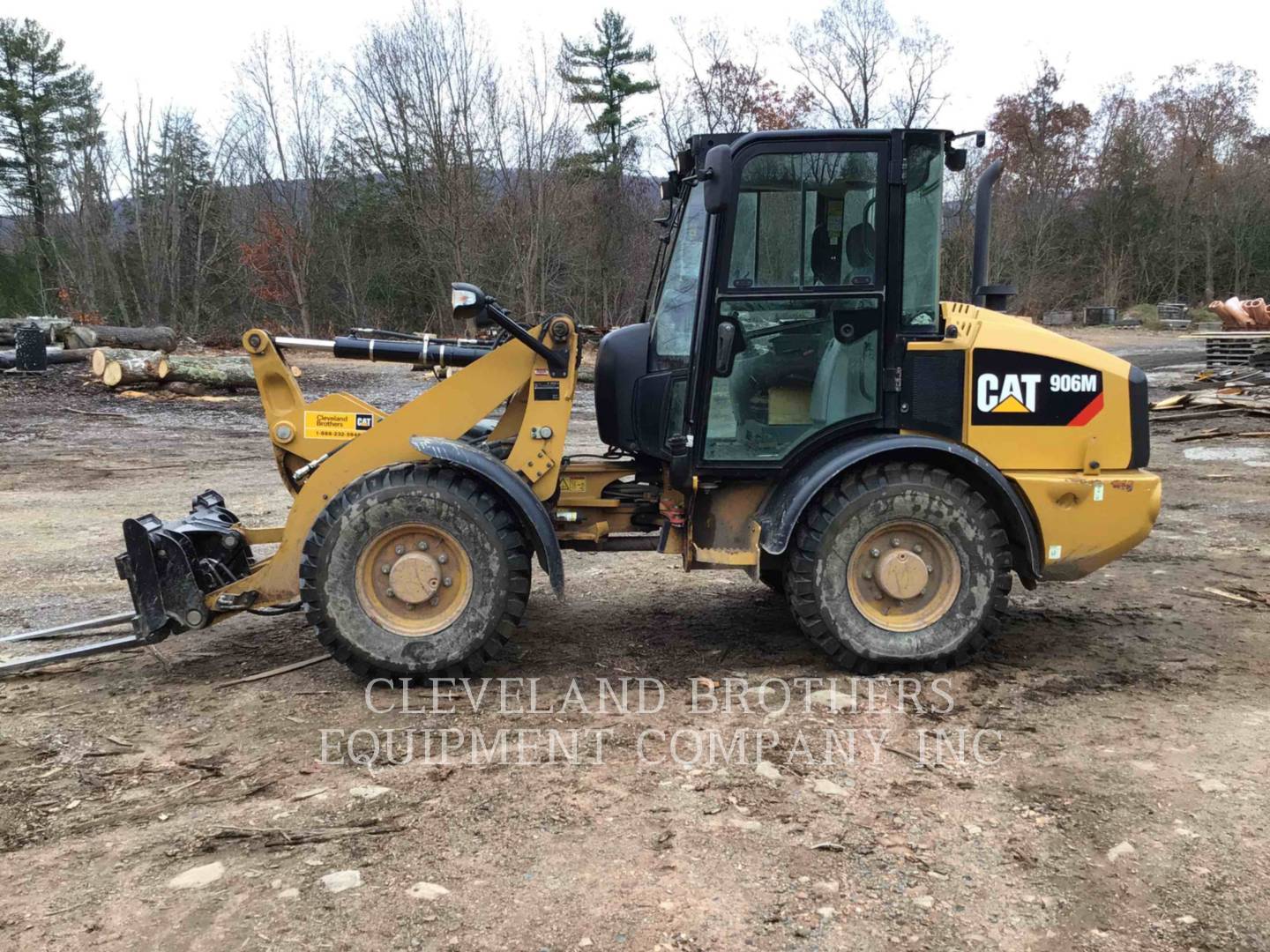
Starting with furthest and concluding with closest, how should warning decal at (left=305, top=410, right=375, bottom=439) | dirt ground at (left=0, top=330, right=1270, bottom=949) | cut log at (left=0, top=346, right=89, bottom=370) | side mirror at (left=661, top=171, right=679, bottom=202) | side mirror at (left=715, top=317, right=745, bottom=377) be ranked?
1. cut log at (left=0, top=346, right=89, bottom=370)
2. side mirror at (left=661, top=171, right=679, bottom=202)
3. warning decal at (left=305, top=410, right=375, bottom=439)
4. side mirror at (left=715, top=317, right=745, bottom=377)
5. dirt ground at (left=0, top=330, right=1270, bottom=949)

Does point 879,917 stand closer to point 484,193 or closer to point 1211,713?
point 1211,713

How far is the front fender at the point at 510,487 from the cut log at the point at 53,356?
15.2 m

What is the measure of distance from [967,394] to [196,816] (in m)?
3.53

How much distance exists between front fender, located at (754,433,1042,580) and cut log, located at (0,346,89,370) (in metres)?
16.1

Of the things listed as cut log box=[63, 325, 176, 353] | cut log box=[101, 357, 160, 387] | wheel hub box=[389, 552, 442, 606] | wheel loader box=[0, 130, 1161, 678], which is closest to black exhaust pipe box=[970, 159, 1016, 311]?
wheel loader box=[0, 130, 1161, 678]

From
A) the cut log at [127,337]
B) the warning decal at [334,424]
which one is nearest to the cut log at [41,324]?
the cut log at [127,337]

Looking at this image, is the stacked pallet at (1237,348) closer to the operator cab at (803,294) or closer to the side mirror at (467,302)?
the operator cab at (803,294)

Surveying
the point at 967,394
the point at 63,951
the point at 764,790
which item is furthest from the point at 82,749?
the point at 967,394

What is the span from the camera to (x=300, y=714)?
3.91m

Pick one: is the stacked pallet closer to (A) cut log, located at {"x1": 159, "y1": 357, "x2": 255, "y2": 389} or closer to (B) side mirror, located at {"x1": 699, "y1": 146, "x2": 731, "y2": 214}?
(B) side mirror, located at {"x1": 699, "y1": 146, "x2": 731, "y2": 214}

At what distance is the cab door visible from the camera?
410cm

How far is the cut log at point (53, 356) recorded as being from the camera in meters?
16.0

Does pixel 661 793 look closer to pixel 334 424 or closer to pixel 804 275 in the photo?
pixel 804 275

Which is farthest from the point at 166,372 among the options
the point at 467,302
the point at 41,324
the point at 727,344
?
the point at 727,344
